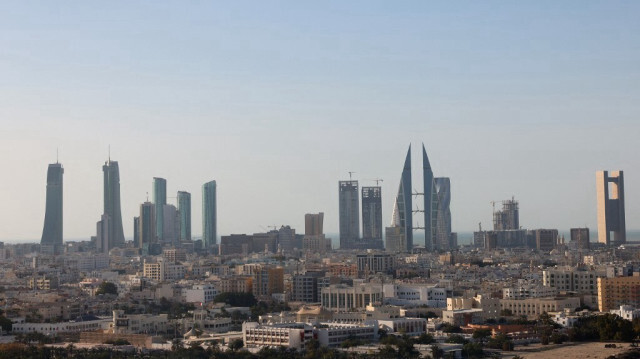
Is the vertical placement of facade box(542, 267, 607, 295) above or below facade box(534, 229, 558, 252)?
below

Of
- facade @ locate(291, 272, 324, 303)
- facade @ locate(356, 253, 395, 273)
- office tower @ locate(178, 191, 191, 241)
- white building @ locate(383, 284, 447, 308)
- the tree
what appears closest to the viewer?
white building @ locate(383, 284, 447, 308)

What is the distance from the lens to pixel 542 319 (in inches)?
1471

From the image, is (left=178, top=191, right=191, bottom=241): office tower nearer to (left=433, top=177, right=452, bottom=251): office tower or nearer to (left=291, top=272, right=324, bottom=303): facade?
(left=433, top=177, right=452, bottom=251): office tower

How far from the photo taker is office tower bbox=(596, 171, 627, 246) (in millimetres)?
114500

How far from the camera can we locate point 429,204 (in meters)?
119

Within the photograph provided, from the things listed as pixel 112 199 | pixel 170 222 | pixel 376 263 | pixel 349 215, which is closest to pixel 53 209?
pixel 112 199

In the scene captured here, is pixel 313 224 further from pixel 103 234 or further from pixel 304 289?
pixel 304 289

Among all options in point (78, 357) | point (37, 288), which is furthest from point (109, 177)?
point (78, 357)

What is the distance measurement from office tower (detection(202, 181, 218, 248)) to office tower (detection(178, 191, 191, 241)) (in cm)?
510

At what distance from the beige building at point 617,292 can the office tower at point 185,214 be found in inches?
3928

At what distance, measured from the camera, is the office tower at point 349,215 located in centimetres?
12331

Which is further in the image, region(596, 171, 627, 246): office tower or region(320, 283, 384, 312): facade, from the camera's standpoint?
region(596, 171, 627, 246): office tower

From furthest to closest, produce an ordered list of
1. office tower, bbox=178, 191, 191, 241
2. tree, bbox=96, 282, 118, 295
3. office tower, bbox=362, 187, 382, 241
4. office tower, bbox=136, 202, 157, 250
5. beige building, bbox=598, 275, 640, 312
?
office tower, bbox=178, 191, 191, 241 → office tower, bbox=362, 187, 382, 241 → office tower, bbox=136, 202, 157, 250 → tree, bbox=96, 282, 118, 295 → beige building, bbox=598, 275, 640, 312

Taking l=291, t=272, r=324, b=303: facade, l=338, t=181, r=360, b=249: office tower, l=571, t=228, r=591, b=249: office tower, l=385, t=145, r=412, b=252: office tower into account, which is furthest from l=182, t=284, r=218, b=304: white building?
l=338, t=181, r=360, b=249: office tower
